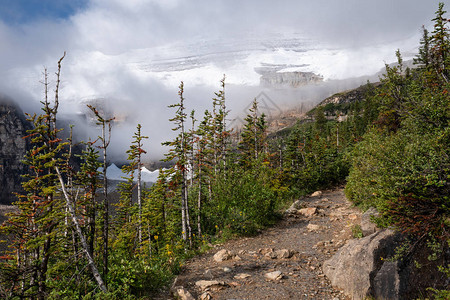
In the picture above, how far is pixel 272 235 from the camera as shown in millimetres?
11109

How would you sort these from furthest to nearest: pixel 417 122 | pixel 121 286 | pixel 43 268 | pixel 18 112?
pixel 18 112 → pixel 417 122 → pixel 121 286 → pixel 43 268

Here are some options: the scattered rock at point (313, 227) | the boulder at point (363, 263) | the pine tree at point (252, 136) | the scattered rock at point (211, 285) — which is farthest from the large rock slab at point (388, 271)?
the pine tree at point (252, 136)

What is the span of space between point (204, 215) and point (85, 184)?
1083cm

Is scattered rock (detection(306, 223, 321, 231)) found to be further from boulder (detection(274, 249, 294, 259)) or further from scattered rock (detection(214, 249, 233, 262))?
scattered rock (detection(214, 249, 233, 262))

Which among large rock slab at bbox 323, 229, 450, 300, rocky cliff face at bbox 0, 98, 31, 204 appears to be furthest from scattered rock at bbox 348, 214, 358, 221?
rocky cliff face at bbox 0, 98, 31, 204

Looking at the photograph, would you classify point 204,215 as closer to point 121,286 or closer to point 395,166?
point 121,286

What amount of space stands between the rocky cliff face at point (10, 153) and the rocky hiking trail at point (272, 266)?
630 feet

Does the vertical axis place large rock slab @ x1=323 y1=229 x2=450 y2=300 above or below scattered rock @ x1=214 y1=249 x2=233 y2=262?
above

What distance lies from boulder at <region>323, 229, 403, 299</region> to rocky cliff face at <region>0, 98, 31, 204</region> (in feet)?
644

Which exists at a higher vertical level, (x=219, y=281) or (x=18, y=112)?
(x=18, y=112)

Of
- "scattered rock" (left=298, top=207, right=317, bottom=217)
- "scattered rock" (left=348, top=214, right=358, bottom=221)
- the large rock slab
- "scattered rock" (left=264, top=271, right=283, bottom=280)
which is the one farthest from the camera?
"scattered rock" (left=298, top=207, right=317, bottom=217)

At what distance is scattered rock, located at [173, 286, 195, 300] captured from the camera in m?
5.91

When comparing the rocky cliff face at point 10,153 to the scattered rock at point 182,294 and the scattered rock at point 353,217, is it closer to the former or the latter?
the scattered rock at point 182,294

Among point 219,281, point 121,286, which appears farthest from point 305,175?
point 121,286
